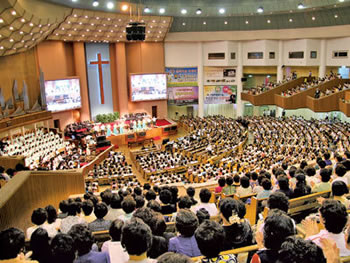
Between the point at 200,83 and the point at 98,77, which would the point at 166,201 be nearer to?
the point at 98,77

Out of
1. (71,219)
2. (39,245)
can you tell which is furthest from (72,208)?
(39,245)

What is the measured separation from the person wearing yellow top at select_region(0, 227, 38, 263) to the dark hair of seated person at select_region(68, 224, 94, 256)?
0.37 m

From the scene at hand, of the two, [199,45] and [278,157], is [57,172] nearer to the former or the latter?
[278,157]

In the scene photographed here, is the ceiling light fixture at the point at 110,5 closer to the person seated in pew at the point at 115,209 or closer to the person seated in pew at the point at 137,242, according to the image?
the person seated in pew at the point at 115,209

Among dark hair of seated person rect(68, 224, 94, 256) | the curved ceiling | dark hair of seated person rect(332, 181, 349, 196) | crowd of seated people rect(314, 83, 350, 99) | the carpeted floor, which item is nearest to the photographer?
dark hair of seated person rect(68, 224, 94, 256)

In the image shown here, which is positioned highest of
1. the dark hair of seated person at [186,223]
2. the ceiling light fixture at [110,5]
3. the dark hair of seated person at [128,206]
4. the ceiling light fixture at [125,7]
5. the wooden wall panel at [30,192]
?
the ceiling light fixture at [125,7]

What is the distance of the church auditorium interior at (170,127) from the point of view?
3279 mm

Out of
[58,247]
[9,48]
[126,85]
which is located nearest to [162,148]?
[126,85]

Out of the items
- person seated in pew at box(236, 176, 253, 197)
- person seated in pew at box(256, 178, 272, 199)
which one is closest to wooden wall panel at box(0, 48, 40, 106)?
person seated in pew at box(236, 176, 253, 197)

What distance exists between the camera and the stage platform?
860 inches

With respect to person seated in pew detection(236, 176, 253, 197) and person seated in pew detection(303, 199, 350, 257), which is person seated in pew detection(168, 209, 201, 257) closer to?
person seated in pew detection(303, 199, 350, 257)

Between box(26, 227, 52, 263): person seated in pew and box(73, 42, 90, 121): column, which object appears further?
box(73, 42, 90, 121): column

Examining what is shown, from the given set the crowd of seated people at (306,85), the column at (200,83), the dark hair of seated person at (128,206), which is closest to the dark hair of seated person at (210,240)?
the dark hair of seated person at (128,206)

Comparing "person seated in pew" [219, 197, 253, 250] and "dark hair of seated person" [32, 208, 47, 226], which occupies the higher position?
"person seated in pew" [219, 197, 253, 250]
